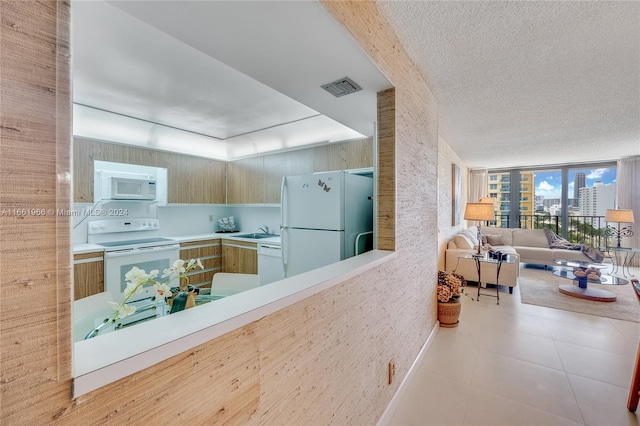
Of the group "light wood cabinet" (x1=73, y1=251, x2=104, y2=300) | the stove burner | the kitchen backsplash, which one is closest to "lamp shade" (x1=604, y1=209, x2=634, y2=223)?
Result: the kitchen backsplash

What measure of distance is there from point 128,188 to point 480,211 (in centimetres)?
514

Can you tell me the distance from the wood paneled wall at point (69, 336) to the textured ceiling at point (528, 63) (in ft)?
1.84

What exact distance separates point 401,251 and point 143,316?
1.71m

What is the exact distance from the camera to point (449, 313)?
9.96ft

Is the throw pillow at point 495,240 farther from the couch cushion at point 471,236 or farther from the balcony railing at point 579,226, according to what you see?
the balcony railing at point 579,226

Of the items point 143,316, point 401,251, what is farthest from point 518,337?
point 143,316

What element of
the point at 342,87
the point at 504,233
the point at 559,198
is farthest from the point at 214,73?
the point at 559,198

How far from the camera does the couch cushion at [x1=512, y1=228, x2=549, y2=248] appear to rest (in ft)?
19.9

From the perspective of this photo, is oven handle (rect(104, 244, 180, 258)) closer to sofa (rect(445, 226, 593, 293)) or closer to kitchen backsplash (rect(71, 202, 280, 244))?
kitchen backsplash (rect(71, 202, 280, 244))

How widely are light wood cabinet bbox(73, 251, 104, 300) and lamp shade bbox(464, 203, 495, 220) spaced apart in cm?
516

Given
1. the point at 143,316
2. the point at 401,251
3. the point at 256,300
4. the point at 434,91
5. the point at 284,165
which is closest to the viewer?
the point at 256,300

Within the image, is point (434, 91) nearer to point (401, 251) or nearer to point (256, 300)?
point (401, 251)

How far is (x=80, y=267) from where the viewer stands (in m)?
2.89

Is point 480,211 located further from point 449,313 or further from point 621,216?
point 621,216
